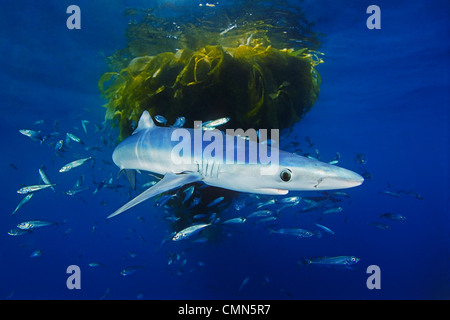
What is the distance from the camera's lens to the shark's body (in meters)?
2.30

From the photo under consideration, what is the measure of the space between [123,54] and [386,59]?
16578 millimetres

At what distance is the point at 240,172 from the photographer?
2600 millimetres

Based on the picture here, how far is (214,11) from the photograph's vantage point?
959cm

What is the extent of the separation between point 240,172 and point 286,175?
1.61 feet

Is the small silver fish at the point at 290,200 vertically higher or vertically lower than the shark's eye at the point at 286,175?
lower

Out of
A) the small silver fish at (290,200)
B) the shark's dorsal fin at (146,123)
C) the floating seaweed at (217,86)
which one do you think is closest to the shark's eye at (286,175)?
the shark's dorsal fin at (146,123)

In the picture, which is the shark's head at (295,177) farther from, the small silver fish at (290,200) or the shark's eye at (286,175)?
the small silver fish at (290,200)

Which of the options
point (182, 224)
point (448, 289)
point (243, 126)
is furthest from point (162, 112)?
point (448, 289)

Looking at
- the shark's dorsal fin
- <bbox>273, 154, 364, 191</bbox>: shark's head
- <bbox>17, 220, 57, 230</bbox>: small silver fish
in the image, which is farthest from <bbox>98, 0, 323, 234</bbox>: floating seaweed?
<bbox>273, 154, 364, 191</bbox>: shark's head

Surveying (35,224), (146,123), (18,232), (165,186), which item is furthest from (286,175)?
(18,232)

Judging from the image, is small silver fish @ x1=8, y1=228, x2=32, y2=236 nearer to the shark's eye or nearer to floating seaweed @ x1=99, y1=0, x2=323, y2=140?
floating seaweed @ x1=99, y1=0, x2=323, y2=140

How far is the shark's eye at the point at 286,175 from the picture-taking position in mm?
2344

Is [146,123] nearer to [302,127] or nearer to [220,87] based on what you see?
[220,87]

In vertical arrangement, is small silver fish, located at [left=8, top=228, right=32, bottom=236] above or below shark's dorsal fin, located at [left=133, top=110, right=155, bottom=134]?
below
